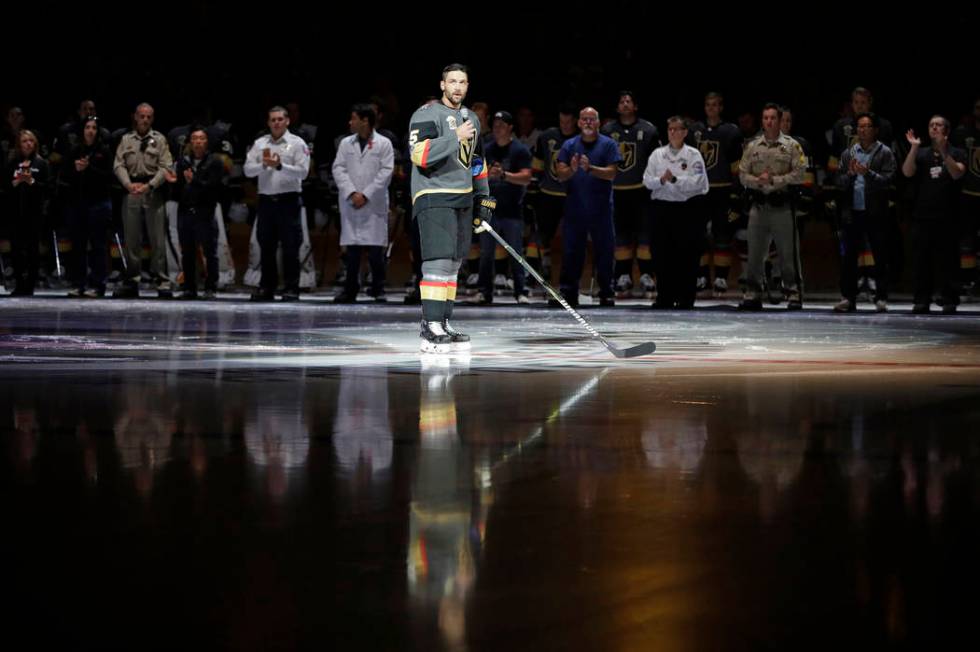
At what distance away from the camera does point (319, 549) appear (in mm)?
4168

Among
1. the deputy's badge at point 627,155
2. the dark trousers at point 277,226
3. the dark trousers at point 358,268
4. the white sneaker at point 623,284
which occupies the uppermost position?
the deputy's badge at point 627,155

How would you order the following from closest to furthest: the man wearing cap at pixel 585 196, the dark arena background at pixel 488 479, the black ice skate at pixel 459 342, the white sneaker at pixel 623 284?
the dark arena background at pixel 488 479, the black ice skate at pixel 459 342, the man wearing cap at pixel 585 196, the white sneaker at pixel 623 284

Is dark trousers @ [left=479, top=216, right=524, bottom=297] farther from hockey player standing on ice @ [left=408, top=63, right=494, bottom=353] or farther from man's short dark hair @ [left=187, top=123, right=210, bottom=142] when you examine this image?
hockey player standing on ice @ [left=408, top=63, right=494, bottom=353]

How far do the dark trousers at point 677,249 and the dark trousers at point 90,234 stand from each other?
6.11 metres

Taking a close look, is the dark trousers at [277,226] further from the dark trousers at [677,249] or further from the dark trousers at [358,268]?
the dark trousers at [677,249]

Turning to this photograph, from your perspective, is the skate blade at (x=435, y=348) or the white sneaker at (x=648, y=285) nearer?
the skate blade at (x=435, y=348)

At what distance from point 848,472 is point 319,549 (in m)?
2.12

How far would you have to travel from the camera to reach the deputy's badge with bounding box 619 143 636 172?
→ 17.4 metres

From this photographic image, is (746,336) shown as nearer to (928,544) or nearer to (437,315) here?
(437,315)

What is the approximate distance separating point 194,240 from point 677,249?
521 cm

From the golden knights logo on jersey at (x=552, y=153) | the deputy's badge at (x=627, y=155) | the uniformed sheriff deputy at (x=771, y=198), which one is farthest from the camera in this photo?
the deputy's badge at (x=627, y=155)

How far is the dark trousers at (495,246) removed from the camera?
16.3 meters

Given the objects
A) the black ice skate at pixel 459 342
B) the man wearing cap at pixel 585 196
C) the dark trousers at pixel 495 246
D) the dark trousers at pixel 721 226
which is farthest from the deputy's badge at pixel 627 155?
the black ice skate at pixel 459 342

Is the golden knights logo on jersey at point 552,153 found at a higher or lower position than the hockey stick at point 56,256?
higher
